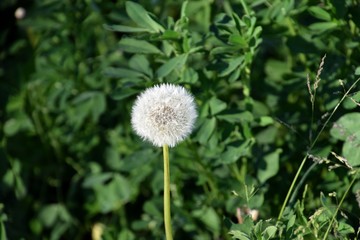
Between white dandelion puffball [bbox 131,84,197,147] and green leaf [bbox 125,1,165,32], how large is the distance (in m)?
0.50

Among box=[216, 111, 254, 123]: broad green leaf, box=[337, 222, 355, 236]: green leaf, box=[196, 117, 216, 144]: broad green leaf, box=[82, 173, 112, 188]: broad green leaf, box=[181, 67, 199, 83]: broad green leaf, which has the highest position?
box=[181, 67, 199, 83]: broad green leaf

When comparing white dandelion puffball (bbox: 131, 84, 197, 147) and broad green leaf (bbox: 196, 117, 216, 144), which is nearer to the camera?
white dandelion puffball (bbox: 131, 84, 197, 147)

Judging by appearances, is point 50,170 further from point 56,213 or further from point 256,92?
point 256,92

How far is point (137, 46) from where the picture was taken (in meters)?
2.71

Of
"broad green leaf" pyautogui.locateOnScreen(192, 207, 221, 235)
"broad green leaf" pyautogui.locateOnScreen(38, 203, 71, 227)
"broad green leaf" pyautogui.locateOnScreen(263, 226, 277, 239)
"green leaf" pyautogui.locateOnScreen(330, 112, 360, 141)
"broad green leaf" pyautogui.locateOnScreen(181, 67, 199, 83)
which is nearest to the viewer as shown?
"broad green leaf" pyautogui.locateOnScreen(263, 226, 277, 239)

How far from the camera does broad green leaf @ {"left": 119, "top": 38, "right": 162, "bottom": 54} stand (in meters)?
2.67

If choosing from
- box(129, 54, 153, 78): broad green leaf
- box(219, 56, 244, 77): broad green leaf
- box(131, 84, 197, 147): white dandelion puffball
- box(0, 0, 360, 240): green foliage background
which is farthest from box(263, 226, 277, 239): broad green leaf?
box(129, 54, 153, 78): broad green leaf

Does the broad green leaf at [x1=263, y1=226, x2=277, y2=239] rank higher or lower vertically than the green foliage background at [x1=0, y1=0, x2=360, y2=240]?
higher

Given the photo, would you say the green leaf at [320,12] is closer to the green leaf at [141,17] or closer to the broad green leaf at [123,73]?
the green leaf at [141,17]

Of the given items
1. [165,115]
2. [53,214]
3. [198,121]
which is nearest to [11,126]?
[53,214]

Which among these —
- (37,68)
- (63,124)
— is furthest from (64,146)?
(37,68)

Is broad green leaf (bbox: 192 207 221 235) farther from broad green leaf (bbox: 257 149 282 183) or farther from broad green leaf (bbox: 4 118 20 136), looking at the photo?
broad green leaf (bbox: 4 118 20 136)

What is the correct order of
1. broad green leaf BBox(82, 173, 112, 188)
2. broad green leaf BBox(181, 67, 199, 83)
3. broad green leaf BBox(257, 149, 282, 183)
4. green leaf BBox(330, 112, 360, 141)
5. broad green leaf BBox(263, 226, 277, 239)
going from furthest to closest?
broad green leaf BBox(82, 173, 112, 188)
broad green leaf BBox(257, 149, 282, 183)
broad green leaf BBox(181, 67, 199, 83)
green leaf BBox(330, 112, 360, 141)
broad green leaf BBox(263, 226, 277, 239)

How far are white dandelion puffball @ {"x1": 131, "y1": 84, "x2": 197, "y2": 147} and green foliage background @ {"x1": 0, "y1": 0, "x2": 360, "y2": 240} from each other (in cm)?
27
